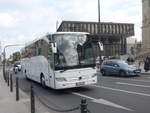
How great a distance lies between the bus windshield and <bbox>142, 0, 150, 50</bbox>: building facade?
42219 millimetres

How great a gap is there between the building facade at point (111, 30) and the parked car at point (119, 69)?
49.0 m

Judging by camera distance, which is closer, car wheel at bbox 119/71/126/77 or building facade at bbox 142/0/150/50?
car wheel at bbox 119/71/126/77

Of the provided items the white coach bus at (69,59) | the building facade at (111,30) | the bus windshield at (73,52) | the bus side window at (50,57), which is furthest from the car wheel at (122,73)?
the building facade at (111,30)

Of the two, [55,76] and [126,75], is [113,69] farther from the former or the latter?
[55,76]

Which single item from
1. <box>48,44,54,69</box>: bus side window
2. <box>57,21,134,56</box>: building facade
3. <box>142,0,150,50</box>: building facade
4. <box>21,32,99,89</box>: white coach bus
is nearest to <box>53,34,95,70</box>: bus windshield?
<box>21,32,99,89</box>: white coach bus

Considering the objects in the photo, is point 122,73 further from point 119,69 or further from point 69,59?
point 69,59

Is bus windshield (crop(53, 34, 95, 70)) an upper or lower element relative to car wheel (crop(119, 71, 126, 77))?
upper

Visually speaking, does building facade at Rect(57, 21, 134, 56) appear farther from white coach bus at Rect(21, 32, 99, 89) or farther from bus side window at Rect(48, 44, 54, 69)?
bus side window at Rect(48, 44, 54, 69)

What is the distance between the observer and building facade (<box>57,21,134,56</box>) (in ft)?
257

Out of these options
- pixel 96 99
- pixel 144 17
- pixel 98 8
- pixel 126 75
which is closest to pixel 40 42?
pixel 96 99

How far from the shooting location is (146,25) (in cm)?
5556

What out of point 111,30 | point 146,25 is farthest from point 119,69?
point 111,30

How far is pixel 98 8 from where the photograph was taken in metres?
33.3

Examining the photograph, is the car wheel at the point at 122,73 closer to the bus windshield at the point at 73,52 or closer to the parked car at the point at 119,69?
the parked car at the point at 119,69
